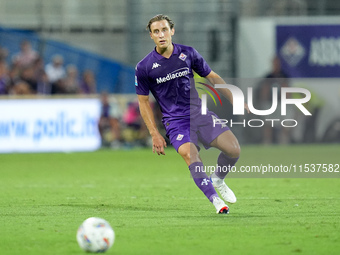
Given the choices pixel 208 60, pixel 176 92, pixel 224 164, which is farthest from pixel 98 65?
pixel 176 92

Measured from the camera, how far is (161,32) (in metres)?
8.48

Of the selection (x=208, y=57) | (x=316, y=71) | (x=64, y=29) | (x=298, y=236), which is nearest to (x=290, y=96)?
(x=316, y=71)

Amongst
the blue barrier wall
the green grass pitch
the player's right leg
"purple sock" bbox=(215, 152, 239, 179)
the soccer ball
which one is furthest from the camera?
the blue barrier wall

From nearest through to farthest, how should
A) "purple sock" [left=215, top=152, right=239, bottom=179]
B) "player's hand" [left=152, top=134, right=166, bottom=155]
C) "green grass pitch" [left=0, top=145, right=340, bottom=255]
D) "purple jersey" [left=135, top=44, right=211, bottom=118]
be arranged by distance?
"green grass pitch" [left=0, top=145, right=340, bottom=255] < "player's hand" [left=152, top=134, right=166, bottom=155] < "purple jersey" [left=135, top=44, right=211, bottom=118] < "purple sock" [left=215, top=152, right=239, bottom=179]

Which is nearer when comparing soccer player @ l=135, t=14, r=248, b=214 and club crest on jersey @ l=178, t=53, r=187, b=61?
soccer player @ l=135, t=14, r=248, b=214

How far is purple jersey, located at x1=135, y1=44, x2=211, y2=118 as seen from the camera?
8.62m

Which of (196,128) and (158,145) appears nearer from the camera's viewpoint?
(158,145)

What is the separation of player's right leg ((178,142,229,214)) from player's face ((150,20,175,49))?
3.77ft

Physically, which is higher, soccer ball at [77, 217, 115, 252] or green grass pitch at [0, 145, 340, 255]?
soccer ball at [77, 217, 115, 252]

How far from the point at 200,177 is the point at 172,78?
1.21m

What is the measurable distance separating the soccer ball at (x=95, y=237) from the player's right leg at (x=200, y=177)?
228 cm

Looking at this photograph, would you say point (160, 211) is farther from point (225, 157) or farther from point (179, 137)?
point (225, 157)

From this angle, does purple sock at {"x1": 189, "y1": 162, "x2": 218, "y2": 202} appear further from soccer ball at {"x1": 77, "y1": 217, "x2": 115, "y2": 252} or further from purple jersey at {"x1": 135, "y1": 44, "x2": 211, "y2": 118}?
soccer ball at {"x1": 77, "y1": 217, "x2": 115, "y2": 252}

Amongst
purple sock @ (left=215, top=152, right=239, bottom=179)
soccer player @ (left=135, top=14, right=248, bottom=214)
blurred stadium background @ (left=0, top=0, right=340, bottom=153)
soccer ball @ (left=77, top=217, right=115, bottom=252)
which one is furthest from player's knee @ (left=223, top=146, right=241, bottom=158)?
blurred stadium background @ (left=0, top=0, right=340, bottom=153)
